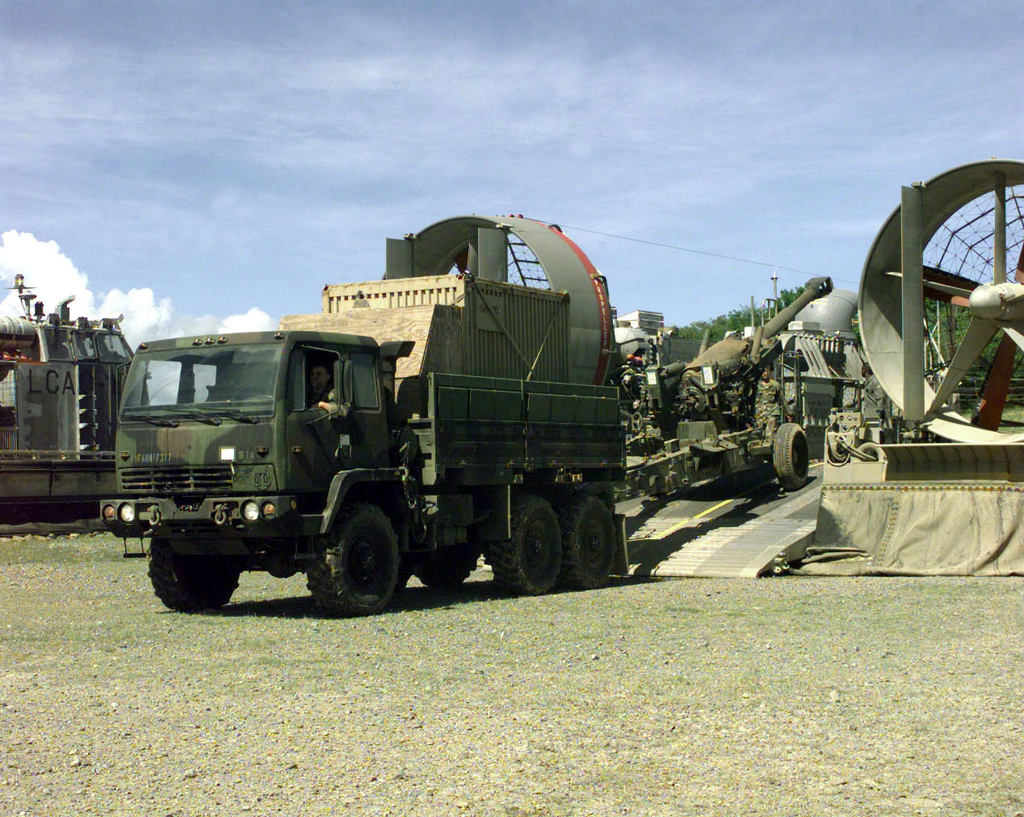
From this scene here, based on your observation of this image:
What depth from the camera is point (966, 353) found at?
1666 cm

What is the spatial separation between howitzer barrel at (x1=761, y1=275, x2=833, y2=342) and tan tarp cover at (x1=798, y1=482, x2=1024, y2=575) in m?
5.35

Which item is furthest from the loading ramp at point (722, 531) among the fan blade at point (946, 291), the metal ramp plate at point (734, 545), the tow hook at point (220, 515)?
the tow hook at point (220, 515)

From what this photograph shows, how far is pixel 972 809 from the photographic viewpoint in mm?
4750

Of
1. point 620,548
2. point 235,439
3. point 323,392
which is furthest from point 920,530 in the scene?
point 235,439

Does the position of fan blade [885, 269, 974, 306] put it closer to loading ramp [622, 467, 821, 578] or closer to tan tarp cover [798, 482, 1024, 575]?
loading ramp [622, 467, 821, 578]

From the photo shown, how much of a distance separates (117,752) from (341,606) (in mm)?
4544

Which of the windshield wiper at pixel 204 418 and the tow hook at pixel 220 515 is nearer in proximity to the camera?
the tow hook at pixel 220 515

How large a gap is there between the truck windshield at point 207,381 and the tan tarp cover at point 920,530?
7306mm

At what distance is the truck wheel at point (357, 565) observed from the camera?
1022cm

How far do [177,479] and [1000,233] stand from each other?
11.2 m

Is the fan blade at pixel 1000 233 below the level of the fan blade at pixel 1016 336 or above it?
above

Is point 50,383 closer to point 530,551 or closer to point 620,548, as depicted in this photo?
point 620,548

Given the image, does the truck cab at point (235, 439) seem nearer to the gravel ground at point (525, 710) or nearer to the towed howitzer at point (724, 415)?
the gravel ground at point (525, 710)

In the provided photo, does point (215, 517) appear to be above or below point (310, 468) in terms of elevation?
below
